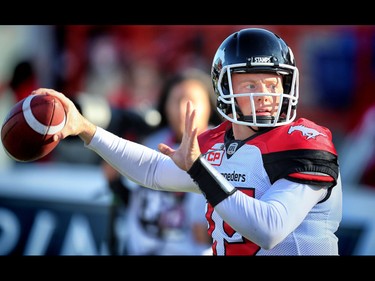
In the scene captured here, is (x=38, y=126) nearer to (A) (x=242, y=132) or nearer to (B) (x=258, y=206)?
(A) (x=242, y=132)

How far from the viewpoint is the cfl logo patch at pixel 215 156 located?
2.76 metres

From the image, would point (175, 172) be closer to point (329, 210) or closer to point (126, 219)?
point (329, 210)

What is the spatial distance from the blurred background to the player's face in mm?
2563

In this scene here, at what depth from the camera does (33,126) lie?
276 cm

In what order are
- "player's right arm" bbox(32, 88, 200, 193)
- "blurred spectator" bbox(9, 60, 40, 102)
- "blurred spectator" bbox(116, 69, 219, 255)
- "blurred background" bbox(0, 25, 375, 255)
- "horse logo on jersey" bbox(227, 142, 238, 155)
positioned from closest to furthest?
"horse logo on jersey" bbox(227, 142, 238, 155)
"player's right arm" bbox(32, 88, 200, 193)
"blurred spectator" bbox(116, 69, 219, 255)
"blurred background" bbox(0, 25, 375, 255)
"blurred spectator" bbox(9, 60, 40, 102)

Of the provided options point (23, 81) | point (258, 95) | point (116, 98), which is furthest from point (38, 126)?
point (23, 81)

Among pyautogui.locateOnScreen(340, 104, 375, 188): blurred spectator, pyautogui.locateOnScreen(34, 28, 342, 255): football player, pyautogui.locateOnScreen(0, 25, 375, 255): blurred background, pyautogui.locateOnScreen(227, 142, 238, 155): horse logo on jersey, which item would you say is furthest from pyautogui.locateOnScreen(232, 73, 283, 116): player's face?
pyautogui.locateOnScreen(340, 104, 375, 188): blurred spectator

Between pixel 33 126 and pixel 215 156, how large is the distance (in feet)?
2.17

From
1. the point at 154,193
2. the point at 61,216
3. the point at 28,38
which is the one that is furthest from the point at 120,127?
the point at 28,38

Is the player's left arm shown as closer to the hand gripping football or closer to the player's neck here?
the player's neck

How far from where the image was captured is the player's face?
2.66 meters

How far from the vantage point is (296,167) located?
249 cm

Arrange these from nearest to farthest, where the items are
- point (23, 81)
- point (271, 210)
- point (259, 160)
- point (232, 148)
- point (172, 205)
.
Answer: point (271, 210)
point (259, 160)
point (232, 148)
point (172, 205)
point (23, 81)

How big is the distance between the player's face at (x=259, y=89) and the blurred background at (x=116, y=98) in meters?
2.56
